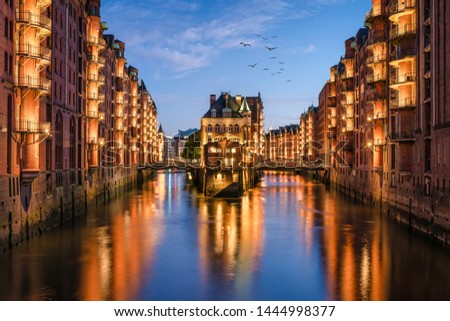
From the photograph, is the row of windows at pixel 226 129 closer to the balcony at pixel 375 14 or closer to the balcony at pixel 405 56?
the balcony at pixel 375 14

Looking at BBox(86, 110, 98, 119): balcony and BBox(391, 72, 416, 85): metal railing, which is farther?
BBox(86, 110, 98, 119): balcony

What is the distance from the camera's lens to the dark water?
34.9 metres

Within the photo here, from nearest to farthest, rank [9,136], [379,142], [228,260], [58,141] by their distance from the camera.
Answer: [9,136]
[228,260]
[58,141]
[379,142]

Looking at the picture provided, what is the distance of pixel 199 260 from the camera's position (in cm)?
4438

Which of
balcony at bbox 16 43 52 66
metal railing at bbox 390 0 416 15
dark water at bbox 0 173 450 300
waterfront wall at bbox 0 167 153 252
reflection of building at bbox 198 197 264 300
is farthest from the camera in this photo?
metal railing at bbox 390 0 416 15

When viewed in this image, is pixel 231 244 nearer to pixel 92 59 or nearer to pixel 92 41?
pixel 92 59

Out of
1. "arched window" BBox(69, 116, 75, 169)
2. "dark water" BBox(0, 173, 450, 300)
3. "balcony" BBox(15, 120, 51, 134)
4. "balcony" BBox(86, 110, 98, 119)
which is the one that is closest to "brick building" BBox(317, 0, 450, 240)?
"dark water" BBox(0, 173, 450, 300)

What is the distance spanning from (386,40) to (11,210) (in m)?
48.5

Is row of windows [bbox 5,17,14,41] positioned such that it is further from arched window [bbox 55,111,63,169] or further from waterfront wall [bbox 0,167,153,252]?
arched window [bbox 55,111,63,169]

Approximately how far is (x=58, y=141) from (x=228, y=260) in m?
26.1

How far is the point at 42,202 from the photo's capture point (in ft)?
172

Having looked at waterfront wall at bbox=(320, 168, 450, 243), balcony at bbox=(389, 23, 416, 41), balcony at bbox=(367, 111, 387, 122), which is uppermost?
balcony at bbox=(389, 23, 416, 41)

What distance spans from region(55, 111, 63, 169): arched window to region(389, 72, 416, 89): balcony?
34757 mm

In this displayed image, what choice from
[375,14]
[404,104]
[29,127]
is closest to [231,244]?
[29,127]
